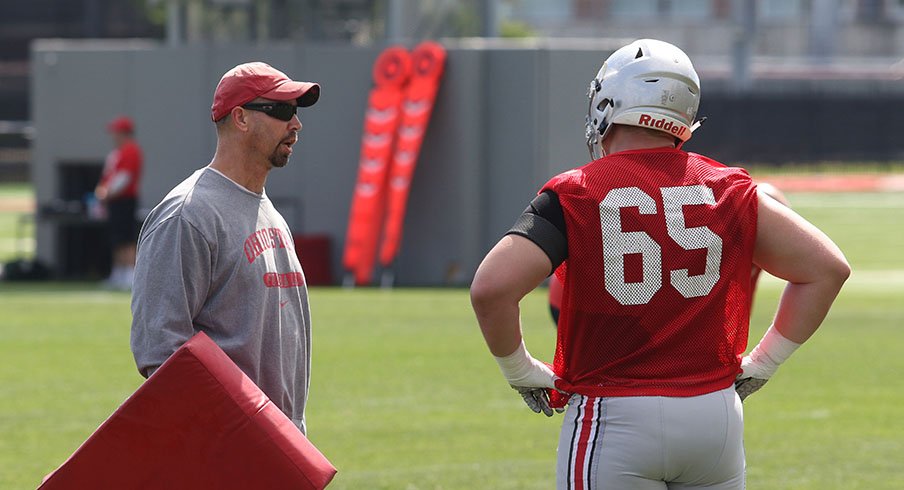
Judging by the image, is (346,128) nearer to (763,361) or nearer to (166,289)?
(166,289)

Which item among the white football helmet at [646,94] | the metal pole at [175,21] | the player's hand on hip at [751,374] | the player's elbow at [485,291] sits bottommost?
the metal pole at [175,21]

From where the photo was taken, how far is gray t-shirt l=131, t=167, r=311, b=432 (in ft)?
14.5

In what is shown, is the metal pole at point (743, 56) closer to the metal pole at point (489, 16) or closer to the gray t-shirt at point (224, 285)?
the metal pole at point (489, 16)

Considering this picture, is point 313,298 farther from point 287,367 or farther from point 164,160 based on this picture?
point 287,367

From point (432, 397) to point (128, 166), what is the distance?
919 cm

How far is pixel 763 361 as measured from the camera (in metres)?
4.30

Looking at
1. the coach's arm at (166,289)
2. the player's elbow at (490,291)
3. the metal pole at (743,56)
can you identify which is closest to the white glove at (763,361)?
the player's elbow at (490,291)

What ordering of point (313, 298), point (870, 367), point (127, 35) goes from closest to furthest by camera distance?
point (870, 367) < point (313, 298) < point (127, 35)

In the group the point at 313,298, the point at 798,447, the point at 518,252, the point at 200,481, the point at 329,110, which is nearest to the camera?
the point at 518,252

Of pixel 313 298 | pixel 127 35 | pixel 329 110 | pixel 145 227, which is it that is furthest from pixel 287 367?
pixel 127 35

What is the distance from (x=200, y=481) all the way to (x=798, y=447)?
5.92m

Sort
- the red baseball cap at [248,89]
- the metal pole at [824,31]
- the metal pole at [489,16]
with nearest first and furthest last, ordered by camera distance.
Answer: the red baseball cap at [248,89] < the metal pole at [489,16] < the metal pole at [824,31]

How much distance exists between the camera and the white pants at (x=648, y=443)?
3.89m

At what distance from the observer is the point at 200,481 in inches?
164
